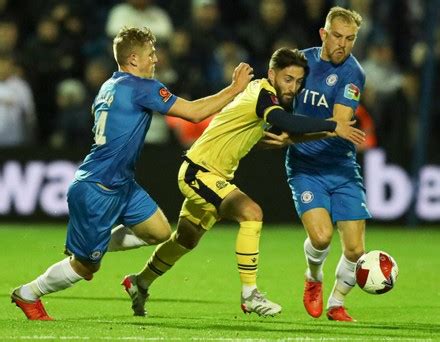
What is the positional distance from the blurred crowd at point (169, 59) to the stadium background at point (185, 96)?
2cm

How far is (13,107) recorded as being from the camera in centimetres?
1730

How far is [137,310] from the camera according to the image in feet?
32.1

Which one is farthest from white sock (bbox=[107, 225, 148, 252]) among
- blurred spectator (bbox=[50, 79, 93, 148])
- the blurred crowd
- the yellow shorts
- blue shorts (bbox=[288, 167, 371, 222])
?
blurred spectator (bbox=[50, 79, 93, 148])

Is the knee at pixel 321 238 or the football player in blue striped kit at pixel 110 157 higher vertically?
the football player in blue striped kit at pixel 110 157

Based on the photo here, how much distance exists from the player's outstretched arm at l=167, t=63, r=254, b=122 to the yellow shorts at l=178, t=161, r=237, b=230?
2.17 ft

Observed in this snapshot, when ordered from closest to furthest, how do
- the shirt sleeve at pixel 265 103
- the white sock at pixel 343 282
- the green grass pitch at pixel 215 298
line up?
1. the green grass pitch at pixel 215 298
2. the shirt sleeve at pixel 265 103
3. the white sock at pixel 343 282

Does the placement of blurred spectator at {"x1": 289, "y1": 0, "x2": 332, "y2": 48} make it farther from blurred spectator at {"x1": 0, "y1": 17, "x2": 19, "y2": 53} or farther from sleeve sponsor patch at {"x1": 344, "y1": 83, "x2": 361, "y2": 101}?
sleeve sponsor patch at {"x1": 344, "y1": 83, "x2": 361, "y2": 101}

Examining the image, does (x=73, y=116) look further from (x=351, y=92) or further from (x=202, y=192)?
(x=202, y=192)

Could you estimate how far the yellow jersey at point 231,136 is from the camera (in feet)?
31.3

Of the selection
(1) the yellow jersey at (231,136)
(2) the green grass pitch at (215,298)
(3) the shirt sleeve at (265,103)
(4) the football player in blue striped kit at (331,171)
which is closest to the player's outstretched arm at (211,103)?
(3) the shirt sleeve at (265,103)

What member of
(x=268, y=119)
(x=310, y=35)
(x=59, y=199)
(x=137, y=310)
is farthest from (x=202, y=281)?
(x=310, y=35)

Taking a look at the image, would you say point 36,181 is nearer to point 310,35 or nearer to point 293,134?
point 310,35

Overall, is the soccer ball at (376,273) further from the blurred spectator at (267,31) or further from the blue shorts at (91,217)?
the blurred spectator at (267,31)

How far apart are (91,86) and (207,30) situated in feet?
5.99
